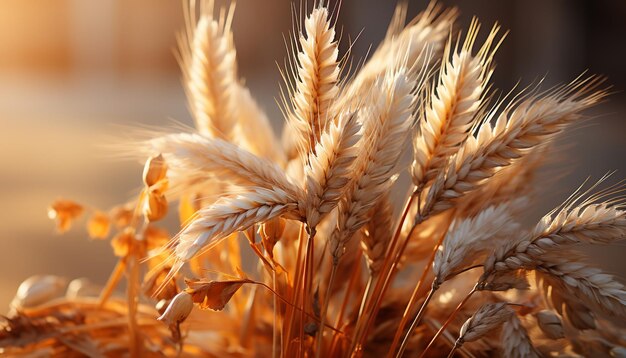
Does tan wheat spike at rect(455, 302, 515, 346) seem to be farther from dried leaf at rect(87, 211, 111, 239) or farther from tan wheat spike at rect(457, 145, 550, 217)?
dried leaf at rect(87, 211, 111, 239)

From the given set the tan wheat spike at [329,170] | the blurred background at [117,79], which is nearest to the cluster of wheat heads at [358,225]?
the tan wheat spike at [329,170]

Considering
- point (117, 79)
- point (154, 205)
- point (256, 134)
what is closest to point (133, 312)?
point (154, 205)

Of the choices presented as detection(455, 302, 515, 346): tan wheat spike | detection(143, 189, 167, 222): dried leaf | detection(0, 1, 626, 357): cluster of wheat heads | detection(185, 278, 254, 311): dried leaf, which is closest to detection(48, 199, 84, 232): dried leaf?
detection(0, 1, 626, 357): cluster of wheat heads

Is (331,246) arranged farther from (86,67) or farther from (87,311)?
(86,67)

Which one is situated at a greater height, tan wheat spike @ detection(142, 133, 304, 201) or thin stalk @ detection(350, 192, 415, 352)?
tan wheat spike @ detection(142, 133, 304, 201)

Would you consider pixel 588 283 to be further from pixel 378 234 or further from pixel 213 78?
pixel 213 78

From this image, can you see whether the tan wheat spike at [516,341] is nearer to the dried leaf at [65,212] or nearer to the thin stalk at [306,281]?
the thin stalk at [306,281]
